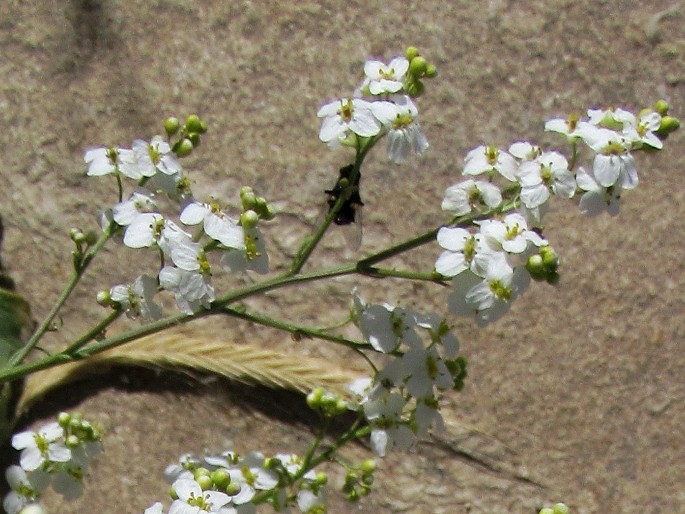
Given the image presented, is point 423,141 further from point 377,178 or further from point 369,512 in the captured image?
point 369,512

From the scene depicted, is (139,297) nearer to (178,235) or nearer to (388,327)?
(178,235)

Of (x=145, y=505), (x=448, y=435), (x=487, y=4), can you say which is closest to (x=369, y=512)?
(x=448, y=435)

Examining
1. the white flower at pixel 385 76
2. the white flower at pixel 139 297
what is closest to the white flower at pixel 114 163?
the white flower at pixel 139 297

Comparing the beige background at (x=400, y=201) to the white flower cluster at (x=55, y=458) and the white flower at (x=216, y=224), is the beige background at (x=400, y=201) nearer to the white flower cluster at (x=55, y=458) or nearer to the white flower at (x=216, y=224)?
the white flower cluster at (x=55, y=458)

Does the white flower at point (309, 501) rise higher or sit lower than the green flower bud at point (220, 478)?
higher

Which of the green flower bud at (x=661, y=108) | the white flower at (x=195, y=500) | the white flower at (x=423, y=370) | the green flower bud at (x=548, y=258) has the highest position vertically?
the green flower bud at (x=661, y=108)

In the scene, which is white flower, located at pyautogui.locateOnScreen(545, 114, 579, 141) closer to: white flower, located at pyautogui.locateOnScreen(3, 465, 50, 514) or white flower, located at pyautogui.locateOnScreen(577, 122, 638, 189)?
white flower, located at pyautogui.locateOnScreen(577, 122, 638, 189)
